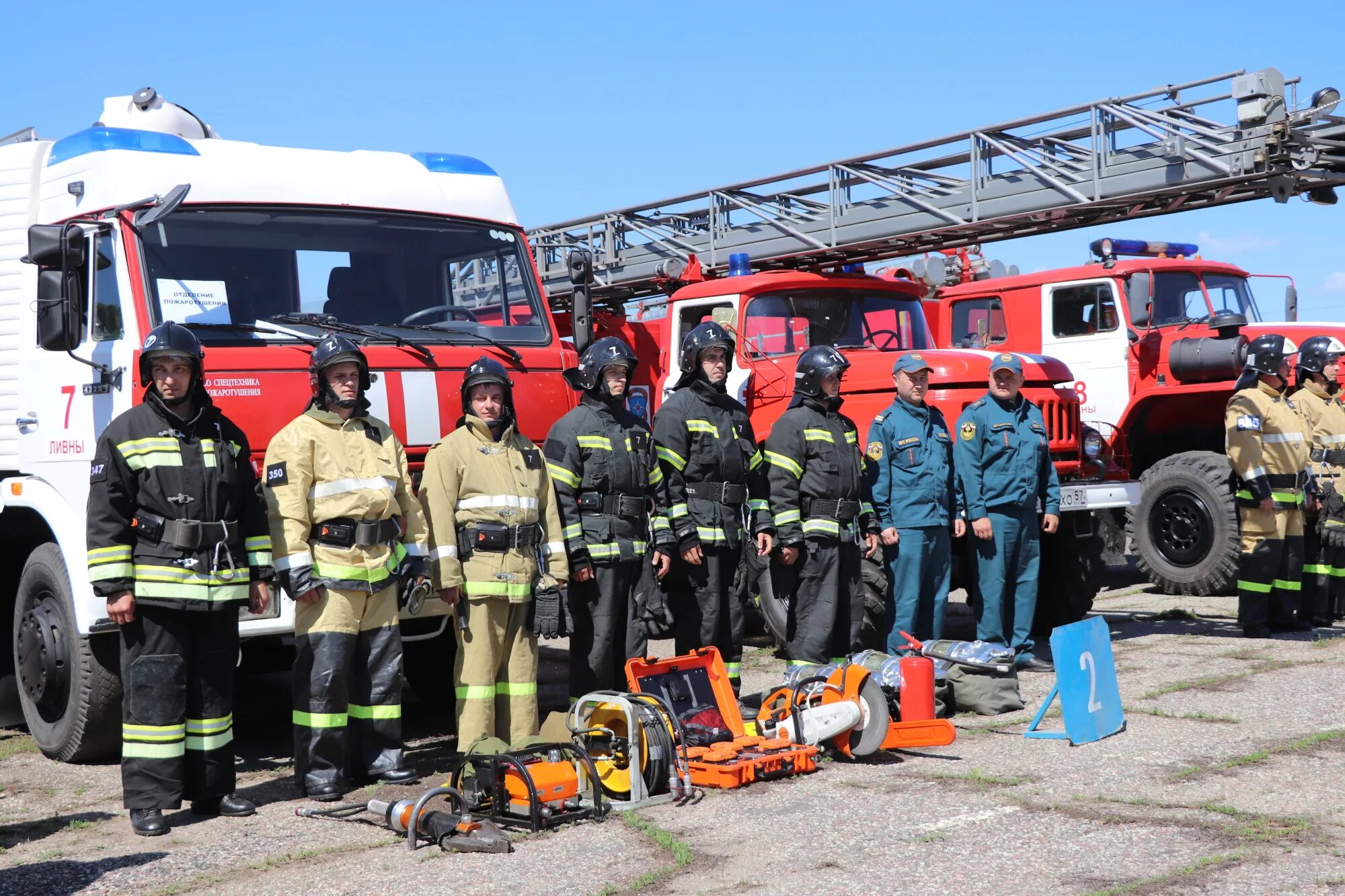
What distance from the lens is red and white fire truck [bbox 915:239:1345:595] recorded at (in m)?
11.3

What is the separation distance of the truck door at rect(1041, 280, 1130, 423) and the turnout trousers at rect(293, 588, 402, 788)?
7.63 meters

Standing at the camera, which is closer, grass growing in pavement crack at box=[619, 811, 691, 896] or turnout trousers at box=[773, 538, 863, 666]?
grass growing in pavement crack at box=[619, 811, 691, 896]

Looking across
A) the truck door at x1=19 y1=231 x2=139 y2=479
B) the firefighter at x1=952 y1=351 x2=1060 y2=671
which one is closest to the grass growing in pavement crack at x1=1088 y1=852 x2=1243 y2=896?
the firefighter at x1=952 y1=351 x2=1060 y2=671

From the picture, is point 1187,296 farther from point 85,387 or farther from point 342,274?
point 85,387

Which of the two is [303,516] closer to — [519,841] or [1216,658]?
[519,841]

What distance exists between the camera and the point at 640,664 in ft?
19.7

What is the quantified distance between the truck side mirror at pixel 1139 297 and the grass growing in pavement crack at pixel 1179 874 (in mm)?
7488

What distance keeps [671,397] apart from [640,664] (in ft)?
5.48

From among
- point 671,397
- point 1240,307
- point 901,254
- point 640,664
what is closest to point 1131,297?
point 1240,307

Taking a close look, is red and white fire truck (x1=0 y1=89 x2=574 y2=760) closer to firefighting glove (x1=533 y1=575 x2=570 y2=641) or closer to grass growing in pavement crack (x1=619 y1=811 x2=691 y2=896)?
firefighting glove (x1=533 y1=575 x2=570 y2=641)

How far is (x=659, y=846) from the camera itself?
193 inches

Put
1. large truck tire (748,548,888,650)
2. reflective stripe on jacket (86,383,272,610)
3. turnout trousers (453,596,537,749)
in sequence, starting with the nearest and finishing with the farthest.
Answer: reflective stripe on jacket (86,383,272,610), turnout trousers (453,596,537,749), large truck tire (748,548,888,650)

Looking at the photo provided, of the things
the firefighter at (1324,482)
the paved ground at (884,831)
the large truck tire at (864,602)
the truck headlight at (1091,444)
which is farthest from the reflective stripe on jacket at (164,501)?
the firefighter at (1324,482)

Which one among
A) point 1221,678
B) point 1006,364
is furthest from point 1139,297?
point 1221,678
